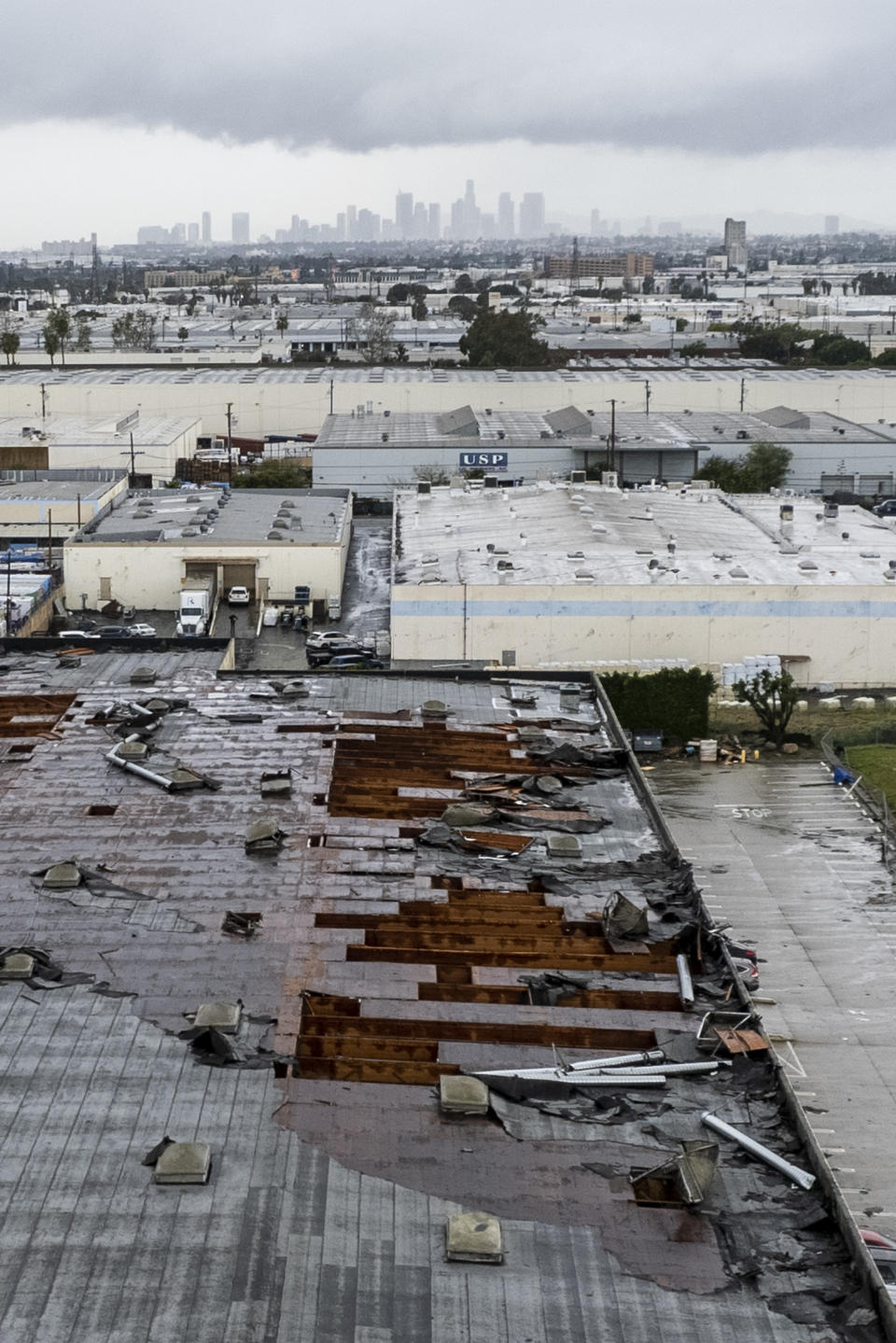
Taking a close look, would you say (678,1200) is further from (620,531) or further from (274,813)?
(620,531)

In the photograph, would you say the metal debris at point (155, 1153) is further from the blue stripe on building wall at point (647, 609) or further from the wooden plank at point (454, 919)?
the blue stripe on building wall at point (647, 609)

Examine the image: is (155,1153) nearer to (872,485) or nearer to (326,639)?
(326,639)

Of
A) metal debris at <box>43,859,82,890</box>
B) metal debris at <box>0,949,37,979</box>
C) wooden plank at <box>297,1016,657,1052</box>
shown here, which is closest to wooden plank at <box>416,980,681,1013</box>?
wooden plank at <box>297,1016,657,1052</box>

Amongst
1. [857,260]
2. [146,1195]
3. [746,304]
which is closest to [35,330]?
[746,304]

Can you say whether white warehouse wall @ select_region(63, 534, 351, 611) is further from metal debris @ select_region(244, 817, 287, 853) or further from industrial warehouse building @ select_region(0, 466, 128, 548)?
metal debris @ select_region(244, 817, 287, 853)

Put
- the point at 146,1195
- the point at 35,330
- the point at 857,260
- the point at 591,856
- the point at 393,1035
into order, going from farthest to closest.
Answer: the point at 857,260 < the point at 35,330 < the point at 591,856 < the point at 393,1035 < the point at 146,1195

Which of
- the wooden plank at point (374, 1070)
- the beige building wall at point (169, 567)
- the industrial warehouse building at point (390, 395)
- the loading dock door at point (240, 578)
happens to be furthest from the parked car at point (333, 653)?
the industrial warehouse building at point (390, 395)
